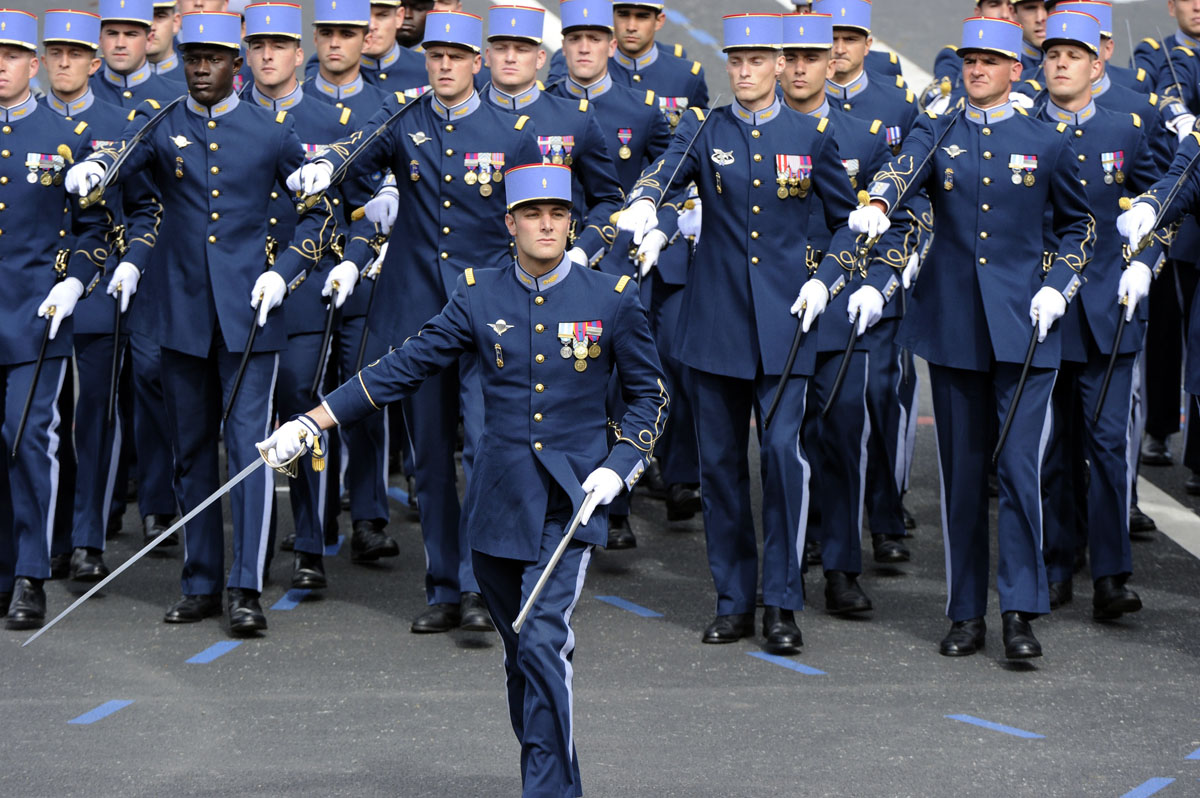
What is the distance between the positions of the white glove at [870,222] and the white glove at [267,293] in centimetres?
224

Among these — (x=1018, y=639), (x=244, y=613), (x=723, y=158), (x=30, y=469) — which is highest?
(x=723, y=158)

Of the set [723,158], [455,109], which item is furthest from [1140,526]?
[455,109]

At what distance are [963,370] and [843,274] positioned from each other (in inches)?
22.8

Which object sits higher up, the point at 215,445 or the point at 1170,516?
the point at 215,445

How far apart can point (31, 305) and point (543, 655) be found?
3.49 metres

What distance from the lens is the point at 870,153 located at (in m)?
8.86

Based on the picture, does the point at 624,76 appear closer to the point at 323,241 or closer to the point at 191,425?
the point at 323,241

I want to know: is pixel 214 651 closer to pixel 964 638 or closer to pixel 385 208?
pixel 385 208

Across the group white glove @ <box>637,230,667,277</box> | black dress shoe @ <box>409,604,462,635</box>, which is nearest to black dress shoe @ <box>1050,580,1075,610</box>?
white glove @ <box>637,230,667,277</box>

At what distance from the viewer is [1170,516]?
998 cm

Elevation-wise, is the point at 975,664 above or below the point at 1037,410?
below

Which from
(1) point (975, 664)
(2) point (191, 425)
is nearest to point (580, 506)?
(1) point (975, 664)

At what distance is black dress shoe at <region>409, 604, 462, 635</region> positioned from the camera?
811 centimetres

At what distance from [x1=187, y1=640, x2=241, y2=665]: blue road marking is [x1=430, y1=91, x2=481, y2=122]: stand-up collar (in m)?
2.17
